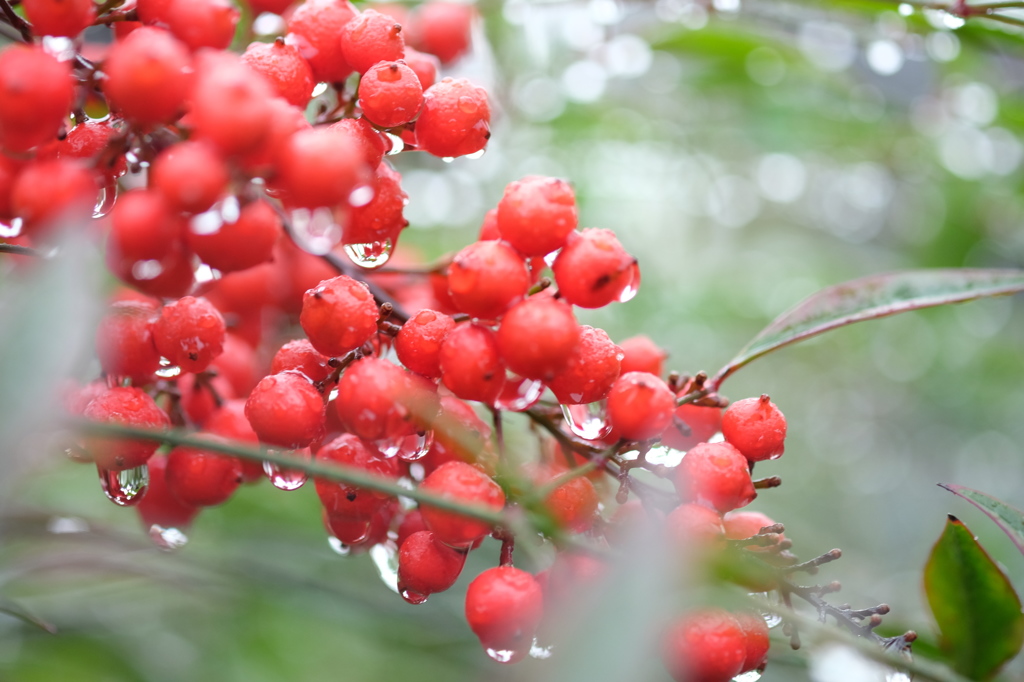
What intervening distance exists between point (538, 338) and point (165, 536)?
684 millimetres

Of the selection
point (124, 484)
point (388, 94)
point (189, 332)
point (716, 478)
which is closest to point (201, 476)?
point (124, 484)

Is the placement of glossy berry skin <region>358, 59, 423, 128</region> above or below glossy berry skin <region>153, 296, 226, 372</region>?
above

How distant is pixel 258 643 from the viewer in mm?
1421

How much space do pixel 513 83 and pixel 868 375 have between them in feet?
4.98

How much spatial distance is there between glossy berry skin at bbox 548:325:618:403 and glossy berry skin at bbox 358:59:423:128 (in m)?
0.32

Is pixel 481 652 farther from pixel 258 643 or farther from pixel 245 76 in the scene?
pixel 245 76

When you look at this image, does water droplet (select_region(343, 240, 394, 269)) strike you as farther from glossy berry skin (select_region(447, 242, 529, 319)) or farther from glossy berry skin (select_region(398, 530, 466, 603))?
glossy berry skin (select_region(398, 530, 466, 603))

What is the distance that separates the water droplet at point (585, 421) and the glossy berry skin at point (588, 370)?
0.11 feet

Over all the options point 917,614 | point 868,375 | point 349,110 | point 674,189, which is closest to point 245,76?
point 349,110

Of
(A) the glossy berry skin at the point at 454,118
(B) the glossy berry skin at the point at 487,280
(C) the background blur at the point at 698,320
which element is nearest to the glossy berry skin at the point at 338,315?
(B) the glossy berry skin at the point at 487,280

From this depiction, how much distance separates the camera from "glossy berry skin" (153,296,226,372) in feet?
2.98

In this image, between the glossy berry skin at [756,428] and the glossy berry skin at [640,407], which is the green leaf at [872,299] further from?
the glossy berry skin at [640,407]

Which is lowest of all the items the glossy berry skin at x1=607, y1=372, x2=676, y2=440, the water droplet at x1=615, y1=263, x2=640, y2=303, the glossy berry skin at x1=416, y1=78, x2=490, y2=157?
the glossy berry skin at x1=607, y1=372, x2=676, y2=440

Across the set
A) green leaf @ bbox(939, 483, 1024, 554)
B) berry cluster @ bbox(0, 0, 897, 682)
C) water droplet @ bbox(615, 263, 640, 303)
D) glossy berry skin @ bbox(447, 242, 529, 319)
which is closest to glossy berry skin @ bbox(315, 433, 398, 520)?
berry cluster @ bbox(0, 0, 897, 682)
